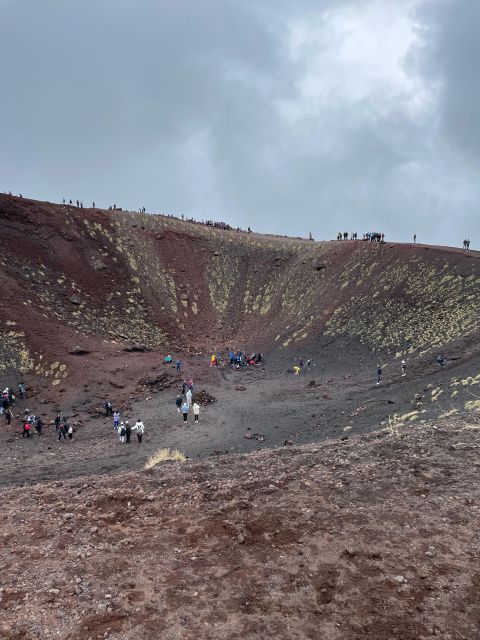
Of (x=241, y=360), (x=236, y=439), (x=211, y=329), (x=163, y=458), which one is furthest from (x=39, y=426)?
(x=211, y=329)

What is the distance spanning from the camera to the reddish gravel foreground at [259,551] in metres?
6.62

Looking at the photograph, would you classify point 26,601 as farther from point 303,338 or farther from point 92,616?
point 303,338

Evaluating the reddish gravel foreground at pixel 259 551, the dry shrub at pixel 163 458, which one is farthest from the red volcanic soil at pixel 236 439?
the dry shrub at pixel 163 458

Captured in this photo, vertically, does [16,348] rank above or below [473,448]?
above

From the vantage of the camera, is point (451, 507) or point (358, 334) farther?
point (358, 334)

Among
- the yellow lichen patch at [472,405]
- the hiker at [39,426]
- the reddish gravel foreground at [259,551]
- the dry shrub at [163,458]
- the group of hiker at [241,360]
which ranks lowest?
the reddish gravel foreground at [259,551]

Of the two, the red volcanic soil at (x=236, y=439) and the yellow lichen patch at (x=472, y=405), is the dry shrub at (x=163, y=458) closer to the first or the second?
the red volcanic soil at (x=236, y=439)

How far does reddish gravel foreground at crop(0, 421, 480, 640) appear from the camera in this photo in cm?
662

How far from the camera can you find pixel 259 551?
8.48 m

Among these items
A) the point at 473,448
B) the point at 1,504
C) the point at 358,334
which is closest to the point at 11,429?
the point at 1,504

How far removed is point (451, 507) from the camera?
9.44 meters

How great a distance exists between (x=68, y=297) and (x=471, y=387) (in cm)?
3360

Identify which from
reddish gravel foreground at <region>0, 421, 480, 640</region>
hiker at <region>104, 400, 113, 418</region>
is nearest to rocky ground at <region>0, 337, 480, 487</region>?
hiker at <region>104, 400, 113, 418</region>

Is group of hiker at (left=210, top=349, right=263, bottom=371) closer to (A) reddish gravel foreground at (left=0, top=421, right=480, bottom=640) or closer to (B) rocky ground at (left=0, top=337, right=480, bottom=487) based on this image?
(B) rocky ground at (left=0, top=337, right=480, bottom=487)
